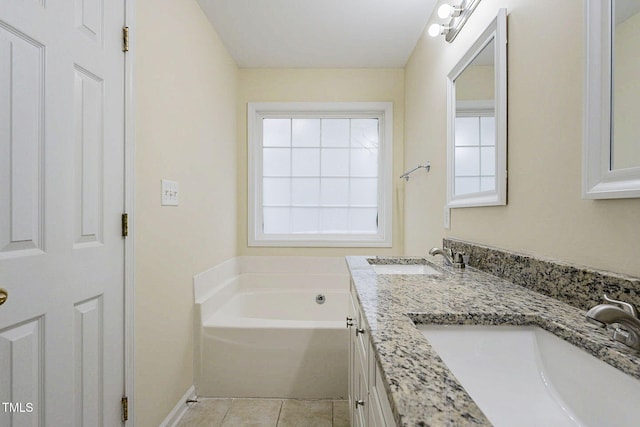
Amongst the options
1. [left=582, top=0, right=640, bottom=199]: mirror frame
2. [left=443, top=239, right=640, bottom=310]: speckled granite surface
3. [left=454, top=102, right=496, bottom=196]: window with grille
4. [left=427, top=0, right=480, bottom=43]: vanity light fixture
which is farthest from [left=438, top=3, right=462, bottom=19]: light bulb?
[left=443, top=239, right=640, bottom=310]: speckled granite surface

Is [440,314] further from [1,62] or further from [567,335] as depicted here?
[1,62]

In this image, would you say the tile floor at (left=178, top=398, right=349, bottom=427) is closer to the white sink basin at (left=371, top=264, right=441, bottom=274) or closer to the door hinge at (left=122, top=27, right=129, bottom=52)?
the white sink basin at (left=371, top=264, right=441, bottom=274)

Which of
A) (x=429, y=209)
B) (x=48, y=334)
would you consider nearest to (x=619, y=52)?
(x=429, y=209)

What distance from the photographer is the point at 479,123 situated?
145cm

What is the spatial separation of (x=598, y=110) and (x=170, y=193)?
1716 millimetres

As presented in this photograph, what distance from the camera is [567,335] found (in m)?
0.64

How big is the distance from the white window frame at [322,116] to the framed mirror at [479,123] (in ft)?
3.78

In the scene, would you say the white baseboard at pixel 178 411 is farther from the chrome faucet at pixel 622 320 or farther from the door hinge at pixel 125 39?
the chrome faucet at pixel 622 320

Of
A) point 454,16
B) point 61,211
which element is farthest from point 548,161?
point 61,211

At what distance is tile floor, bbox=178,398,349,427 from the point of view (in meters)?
1.75

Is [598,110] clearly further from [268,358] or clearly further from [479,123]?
[268,358]

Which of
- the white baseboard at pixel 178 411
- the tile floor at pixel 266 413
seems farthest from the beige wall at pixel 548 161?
the white baseboard at pixel 178 411

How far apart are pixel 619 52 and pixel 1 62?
1493 mm

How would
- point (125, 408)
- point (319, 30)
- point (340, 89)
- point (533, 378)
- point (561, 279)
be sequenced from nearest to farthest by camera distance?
point (533, 378) → point (561, 279) → point (125, 408) → point (319, 30) → point (340, 89)
